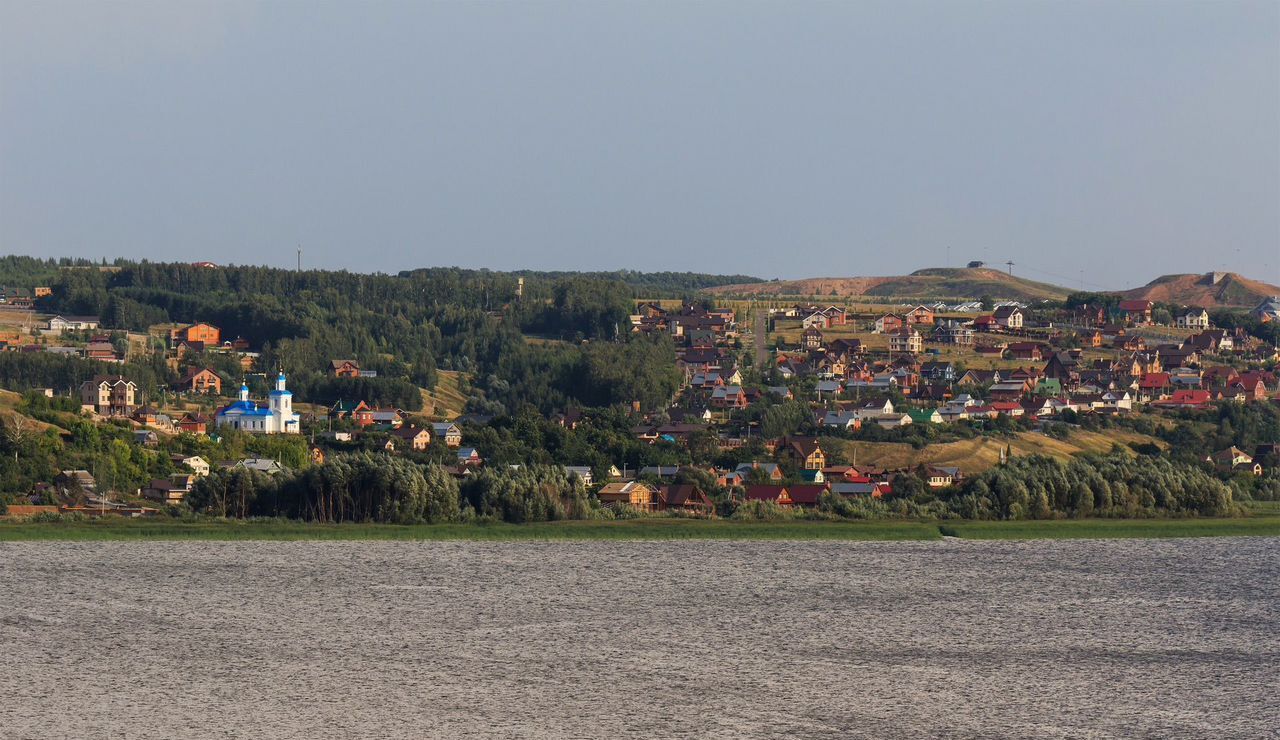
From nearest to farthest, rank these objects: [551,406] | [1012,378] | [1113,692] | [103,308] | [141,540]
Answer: [1113,692] → [141,540] → [551,406] → [1012,378] → [103,308]

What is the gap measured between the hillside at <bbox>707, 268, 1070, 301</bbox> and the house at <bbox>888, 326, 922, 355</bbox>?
42871 millimetres

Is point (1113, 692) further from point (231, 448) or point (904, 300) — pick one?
point (904, 300)

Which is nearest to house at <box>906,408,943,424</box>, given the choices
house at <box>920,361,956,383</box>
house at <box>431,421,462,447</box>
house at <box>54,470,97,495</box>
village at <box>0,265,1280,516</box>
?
village at <box>0,265,1280,516</box>

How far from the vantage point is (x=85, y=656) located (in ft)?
40.7

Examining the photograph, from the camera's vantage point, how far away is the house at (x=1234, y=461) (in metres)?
38.8

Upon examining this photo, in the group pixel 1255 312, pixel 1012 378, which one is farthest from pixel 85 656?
pixel 1255 312

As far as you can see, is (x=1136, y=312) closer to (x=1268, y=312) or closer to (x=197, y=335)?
(x=1268, y=312)

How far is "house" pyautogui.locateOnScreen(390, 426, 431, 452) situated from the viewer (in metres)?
42.0

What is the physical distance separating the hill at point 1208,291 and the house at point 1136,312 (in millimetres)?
17620

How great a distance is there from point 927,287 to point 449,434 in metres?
96.2

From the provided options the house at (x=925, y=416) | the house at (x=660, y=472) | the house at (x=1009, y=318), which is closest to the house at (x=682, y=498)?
the house at (x=660, y=472)

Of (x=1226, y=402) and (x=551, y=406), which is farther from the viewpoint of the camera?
(x=551, y=406)

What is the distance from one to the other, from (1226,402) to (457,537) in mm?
40182

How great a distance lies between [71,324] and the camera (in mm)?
77750
